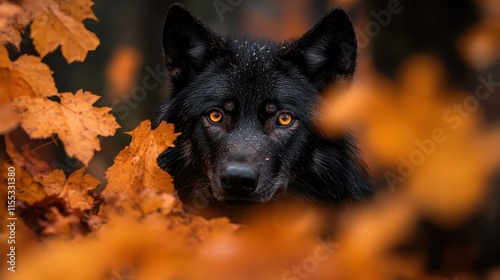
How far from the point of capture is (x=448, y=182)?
3.76 metres

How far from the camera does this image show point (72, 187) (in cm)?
376

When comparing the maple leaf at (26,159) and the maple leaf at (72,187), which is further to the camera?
the maple leaf at (72,187)

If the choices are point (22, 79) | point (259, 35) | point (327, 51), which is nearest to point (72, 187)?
point (22, 79)

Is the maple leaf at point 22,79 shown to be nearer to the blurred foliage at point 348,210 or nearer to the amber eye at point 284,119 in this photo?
the blurred foliage at point 348,210

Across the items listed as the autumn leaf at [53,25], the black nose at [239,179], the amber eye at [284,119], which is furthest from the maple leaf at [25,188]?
the amber eye at [284,119]

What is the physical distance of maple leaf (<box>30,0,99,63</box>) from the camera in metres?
3.32

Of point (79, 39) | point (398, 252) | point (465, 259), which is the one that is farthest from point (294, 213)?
point (79, 39)

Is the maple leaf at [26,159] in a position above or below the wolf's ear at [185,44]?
below

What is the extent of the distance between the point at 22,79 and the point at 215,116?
169cm

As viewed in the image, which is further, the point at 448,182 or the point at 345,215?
the point at 345,215

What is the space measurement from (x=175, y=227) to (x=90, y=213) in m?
0.74

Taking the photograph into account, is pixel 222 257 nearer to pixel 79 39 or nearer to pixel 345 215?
pixel 79 39

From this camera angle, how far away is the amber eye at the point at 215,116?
474 cm

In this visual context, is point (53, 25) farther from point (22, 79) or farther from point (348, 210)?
point (348, 210)
